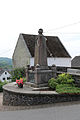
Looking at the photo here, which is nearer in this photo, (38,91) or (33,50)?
(38,91)

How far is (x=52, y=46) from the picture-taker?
26.8m

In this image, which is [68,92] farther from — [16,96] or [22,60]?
[22,60]

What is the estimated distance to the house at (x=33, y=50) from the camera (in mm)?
24891

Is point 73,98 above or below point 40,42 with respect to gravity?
below

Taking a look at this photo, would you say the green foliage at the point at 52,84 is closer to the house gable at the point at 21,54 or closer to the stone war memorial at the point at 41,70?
the stone war memorial at the point at 41,70

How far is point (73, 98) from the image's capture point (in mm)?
8141

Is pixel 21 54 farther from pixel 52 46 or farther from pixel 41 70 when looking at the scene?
pixel 41 70

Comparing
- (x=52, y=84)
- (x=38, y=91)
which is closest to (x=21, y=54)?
(x=52, y=84)

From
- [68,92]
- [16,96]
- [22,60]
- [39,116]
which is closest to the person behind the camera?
[39,116]

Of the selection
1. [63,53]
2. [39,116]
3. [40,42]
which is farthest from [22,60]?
[39,116]

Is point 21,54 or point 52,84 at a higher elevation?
point 21,54

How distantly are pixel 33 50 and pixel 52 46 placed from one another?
405 centimetres

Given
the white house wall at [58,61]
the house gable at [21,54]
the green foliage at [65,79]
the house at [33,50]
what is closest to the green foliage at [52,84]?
the green foliage at [65,79]

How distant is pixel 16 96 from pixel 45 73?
271cm
